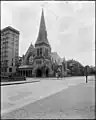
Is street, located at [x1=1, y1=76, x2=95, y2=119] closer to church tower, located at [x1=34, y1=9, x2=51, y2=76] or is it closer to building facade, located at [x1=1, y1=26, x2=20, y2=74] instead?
church tower, located at [x1=34, y1=9, x2=51, y2=76]

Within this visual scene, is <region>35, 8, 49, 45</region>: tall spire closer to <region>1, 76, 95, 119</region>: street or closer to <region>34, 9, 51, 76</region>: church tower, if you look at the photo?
<region>34, 9, 51, 76</region>: church tower

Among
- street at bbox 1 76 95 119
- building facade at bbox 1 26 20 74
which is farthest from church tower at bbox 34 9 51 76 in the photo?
street at bbox 1 76 95 119

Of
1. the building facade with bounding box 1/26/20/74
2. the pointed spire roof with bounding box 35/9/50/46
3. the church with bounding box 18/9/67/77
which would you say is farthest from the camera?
the building facade with bounding box 1/26/20/74

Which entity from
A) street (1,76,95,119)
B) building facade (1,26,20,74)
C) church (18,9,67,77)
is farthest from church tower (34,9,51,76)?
street (1,76,95,119)

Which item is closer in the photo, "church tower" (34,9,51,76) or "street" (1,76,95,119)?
"street" (1,76,95,119)

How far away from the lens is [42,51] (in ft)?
177

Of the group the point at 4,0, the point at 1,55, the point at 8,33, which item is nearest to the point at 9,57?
the point at 1,55

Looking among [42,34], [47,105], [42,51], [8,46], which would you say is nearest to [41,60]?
[42,51]

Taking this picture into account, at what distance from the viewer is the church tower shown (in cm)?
5072

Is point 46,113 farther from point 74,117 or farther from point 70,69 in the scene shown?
point 70,69

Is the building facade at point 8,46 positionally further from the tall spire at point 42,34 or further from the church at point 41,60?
the tall spire at point 42,34

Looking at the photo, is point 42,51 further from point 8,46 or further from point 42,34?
point 8,46

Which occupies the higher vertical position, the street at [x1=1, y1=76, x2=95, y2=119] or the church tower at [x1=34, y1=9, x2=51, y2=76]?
the church tower at [x1=34, y1=9, x2=51, y2=76]

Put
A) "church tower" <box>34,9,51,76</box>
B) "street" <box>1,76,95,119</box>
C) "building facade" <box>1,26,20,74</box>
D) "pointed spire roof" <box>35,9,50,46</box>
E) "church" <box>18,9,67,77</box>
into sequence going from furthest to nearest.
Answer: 1. "building facade" <box>1,26,20,74</box>
2. "pointed spire roof" <box>35,9,50,46</box>
3. "church tower" <box>34,9,51,76</box>
4. "church" <box>18,9,67,77</box>
5. "street" <box>1,76,95,119</box>
